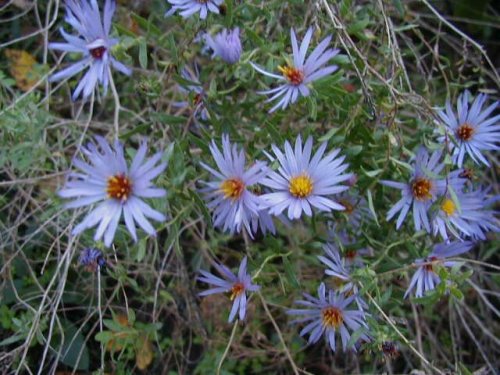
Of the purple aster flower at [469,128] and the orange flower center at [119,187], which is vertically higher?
the purple aster flower at [469,128]

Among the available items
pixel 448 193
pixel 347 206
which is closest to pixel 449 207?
pixel 448 193

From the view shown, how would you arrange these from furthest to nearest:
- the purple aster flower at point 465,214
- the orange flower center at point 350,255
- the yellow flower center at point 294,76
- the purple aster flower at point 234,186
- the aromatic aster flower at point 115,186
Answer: the orange flower center at point 350,255 → the purple aster flower at point 465,214 → the yellow flower center at point 294,76 → the purple aster flower at point 234,186 → the aromatic aster flower at point 115,186

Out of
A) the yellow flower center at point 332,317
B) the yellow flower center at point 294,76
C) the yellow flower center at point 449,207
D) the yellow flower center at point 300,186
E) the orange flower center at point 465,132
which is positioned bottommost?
the yellow flower center at point 332,317

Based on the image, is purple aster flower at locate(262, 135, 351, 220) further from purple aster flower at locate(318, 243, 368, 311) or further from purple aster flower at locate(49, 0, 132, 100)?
purple aster flower at locate(49, 0, 132, 100)

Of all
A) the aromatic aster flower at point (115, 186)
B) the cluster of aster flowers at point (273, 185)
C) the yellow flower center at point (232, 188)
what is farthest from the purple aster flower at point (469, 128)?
the aromatic aster flower at point (115, 186)

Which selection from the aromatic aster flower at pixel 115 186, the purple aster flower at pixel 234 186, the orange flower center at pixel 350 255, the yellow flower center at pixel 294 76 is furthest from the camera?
the orange flower center at pixel 350 255

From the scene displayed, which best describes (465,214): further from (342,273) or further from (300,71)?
(300,71)

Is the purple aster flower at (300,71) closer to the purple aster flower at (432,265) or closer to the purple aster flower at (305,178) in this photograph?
the purple aster flower at (305,178)

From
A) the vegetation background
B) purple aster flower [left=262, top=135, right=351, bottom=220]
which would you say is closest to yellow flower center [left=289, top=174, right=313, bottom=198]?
purple aster flower [left=262, top=135, right=351, bottom=220]
